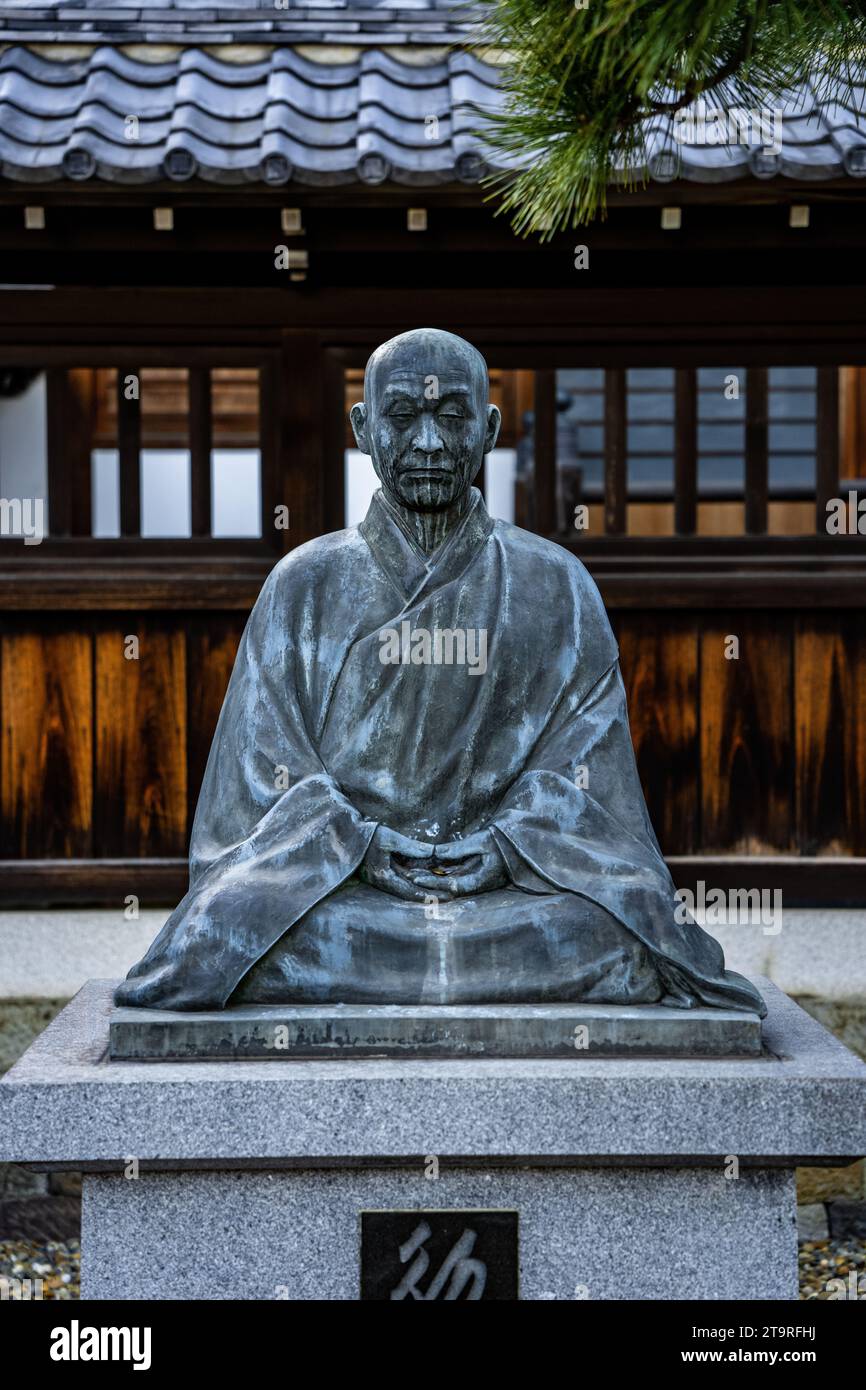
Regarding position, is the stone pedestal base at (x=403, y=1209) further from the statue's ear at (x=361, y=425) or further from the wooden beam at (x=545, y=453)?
the wooden beam at (x=545, y=453)

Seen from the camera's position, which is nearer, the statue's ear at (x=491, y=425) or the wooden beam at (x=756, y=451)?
the statue's ear at (x=491, y=425)

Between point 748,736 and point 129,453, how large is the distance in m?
2.81

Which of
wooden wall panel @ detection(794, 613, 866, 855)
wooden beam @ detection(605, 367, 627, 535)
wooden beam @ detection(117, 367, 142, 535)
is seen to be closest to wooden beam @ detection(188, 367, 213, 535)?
wooden beam @ detection(117, 367, 142, 535)

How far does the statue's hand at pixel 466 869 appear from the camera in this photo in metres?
3.92

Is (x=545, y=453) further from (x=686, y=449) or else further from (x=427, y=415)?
(x=427, y=415)

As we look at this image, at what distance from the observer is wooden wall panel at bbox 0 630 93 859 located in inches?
257

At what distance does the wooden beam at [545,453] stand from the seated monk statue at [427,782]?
225 cm

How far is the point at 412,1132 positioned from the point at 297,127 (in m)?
3.77

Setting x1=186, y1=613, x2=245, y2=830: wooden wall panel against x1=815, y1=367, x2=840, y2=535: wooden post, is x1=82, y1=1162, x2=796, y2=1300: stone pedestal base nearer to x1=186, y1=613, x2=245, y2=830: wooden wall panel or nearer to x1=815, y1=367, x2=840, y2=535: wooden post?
x1=186, y1=613, x2=245, y2=830: wooden wall panel

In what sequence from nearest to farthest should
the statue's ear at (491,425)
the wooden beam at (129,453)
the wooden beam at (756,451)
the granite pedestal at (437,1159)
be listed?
the granite pedestal at (437,1159) → the statue's ear at (491,425) → the wooden beam at (129,453) → the wooden beam at (756,451)

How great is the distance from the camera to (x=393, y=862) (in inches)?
156

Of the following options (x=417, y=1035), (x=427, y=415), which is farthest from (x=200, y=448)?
(x=417, y=1035)

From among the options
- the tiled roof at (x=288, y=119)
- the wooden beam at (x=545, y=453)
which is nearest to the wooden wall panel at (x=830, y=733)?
the wooden beam at (x=545, y=453)
